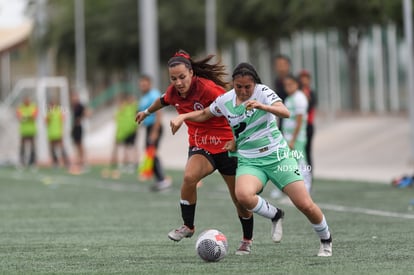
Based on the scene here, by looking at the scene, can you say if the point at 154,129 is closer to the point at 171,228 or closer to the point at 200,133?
the point at 171,228

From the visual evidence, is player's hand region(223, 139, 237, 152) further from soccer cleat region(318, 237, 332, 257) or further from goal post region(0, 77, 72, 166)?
goal post region(0, 77, 72, 166)

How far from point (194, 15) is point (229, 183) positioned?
50.0m

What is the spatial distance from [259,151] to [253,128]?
0.22 meters

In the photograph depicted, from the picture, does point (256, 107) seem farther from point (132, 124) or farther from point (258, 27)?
point (258, 27)

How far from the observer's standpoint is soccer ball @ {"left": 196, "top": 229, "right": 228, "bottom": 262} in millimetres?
10141

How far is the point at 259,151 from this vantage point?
1061cm

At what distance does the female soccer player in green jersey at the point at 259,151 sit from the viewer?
1038 cm

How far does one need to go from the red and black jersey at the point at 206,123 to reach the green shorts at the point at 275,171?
803 mm

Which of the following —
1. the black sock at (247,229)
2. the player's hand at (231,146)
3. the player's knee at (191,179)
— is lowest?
the black sock at (247,229)

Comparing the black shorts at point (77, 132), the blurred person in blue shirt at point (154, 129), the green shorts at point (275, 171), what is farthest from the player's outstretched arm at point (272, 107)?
the black shorts at point (77, 132)

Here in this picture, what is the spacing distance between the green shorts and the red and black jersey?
80 cm

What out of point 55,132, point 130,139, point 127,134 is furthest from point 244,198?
point 55,132

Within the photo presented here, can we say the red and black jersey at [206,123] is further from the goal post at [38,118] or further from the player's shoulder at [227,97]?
the goal post at [38,118]

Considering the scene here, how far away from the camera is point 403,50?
4762cm
